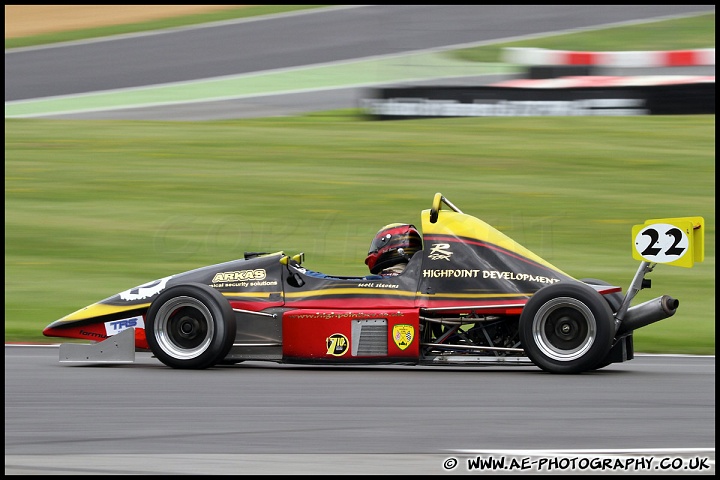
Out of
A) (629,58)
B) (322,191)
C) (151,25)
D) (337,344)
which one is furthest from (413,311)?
(151,25)

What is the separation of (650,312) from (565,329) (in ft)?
1.93

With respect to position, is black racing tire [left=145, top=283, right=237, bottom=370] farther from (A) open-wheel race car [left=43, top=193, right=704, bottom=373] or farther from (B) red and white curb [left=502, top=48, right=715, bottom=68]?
(B) red and white curb [left=502, top=48, right=715, bottom=68]

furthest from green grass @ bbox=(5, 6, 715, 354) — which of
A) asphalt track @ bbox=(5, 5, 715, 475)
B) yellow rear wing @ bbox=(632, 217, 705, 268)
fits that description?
asphalt track @ bbox=(5, 5, 715, 475)

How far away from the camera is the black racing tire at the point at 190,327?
27.3 feet

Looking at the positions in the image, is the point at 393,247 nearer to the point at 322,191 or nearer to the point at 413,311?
the point at 413,311

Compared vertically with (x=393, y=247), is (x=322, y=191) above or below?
above

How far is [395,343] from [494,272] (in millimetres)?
875

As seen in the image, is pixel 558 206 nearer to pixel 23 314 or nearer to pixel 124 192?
pixel 124 192

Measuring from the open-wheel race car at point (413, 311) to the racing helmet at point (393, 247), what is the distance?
237 millimetres

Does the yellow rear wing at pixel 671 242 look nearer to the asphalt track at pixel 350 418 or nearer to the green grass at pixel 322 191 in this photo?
the asphalt track at pixel 350 418

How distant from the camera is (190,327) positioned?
8.48 meters

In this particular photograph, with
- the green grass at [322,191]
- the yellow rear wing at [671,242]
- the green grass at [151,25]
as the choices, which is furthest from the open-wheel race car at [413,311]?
the green grass at [151,25]

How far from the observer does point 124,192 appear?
16594 millimetres

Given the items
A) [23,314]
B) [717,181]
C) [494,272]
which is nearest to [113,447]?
[494,272]
